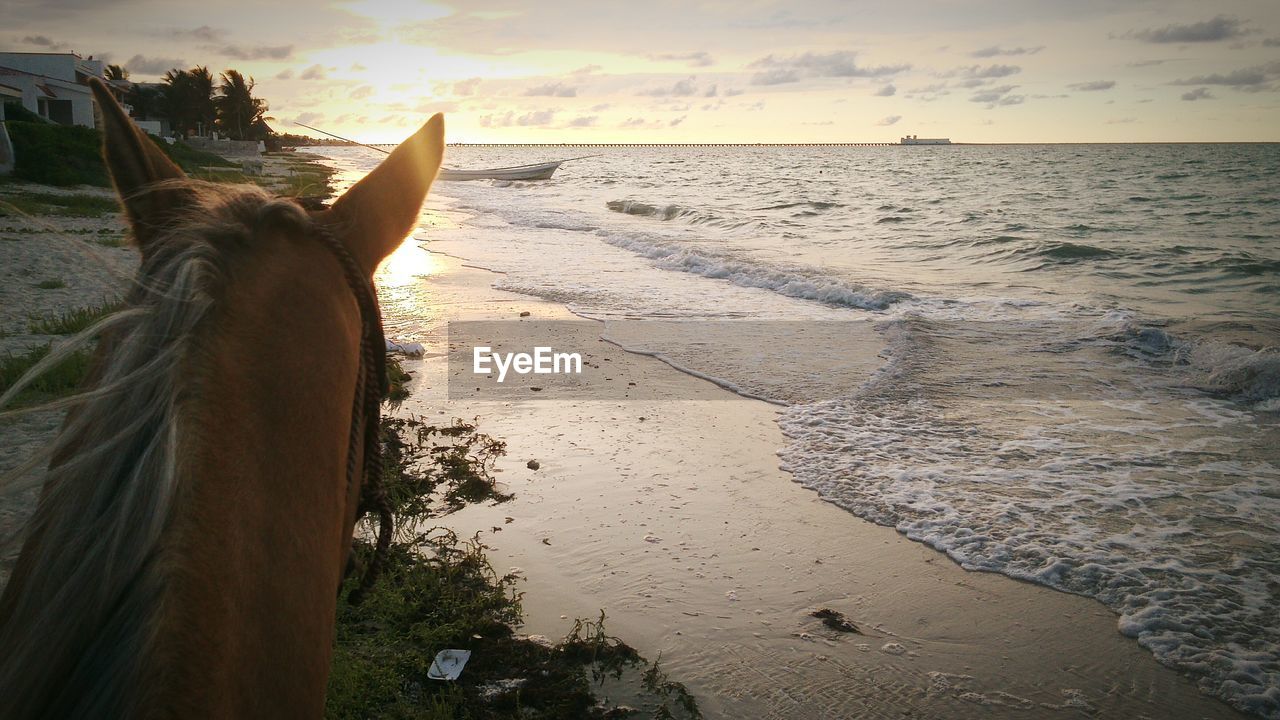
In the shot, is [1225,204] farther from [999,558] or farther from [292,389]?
[292,389]

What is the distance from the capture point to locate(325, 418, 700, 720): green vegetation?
302 centimetres

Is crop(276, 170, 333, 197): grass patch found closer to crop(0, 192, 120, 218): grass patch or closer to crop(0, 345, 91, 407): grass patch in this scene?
crop(0, 345, 91, 407): grass patch

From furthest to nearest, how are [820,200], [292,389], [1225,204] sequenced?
[820,200]
[1225,204]
[292,389]

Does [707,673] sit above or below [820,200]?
below

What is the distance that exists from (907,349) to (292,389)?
9535mm

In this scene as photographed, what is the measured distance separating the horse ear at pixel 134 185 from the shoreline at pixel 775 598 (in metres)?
2.88

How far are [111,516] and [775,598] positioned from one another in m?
3.75

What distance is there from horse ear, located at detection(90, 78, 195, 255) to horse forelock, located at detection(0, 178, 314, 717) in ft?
0.60

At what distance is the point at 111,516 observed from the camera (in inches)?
29.1

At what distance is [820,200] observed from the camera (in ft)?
122

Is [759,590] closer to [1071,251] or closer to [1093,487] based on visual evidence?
[1093,487]

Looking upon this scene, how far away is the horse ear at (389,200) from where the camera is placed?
1.23 meters

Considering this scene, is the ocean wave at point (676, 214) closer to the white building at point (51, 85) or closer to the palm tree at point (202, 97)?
the white building at point (51, 85)

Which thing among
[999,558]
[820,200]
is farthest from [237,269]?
[820,200]
